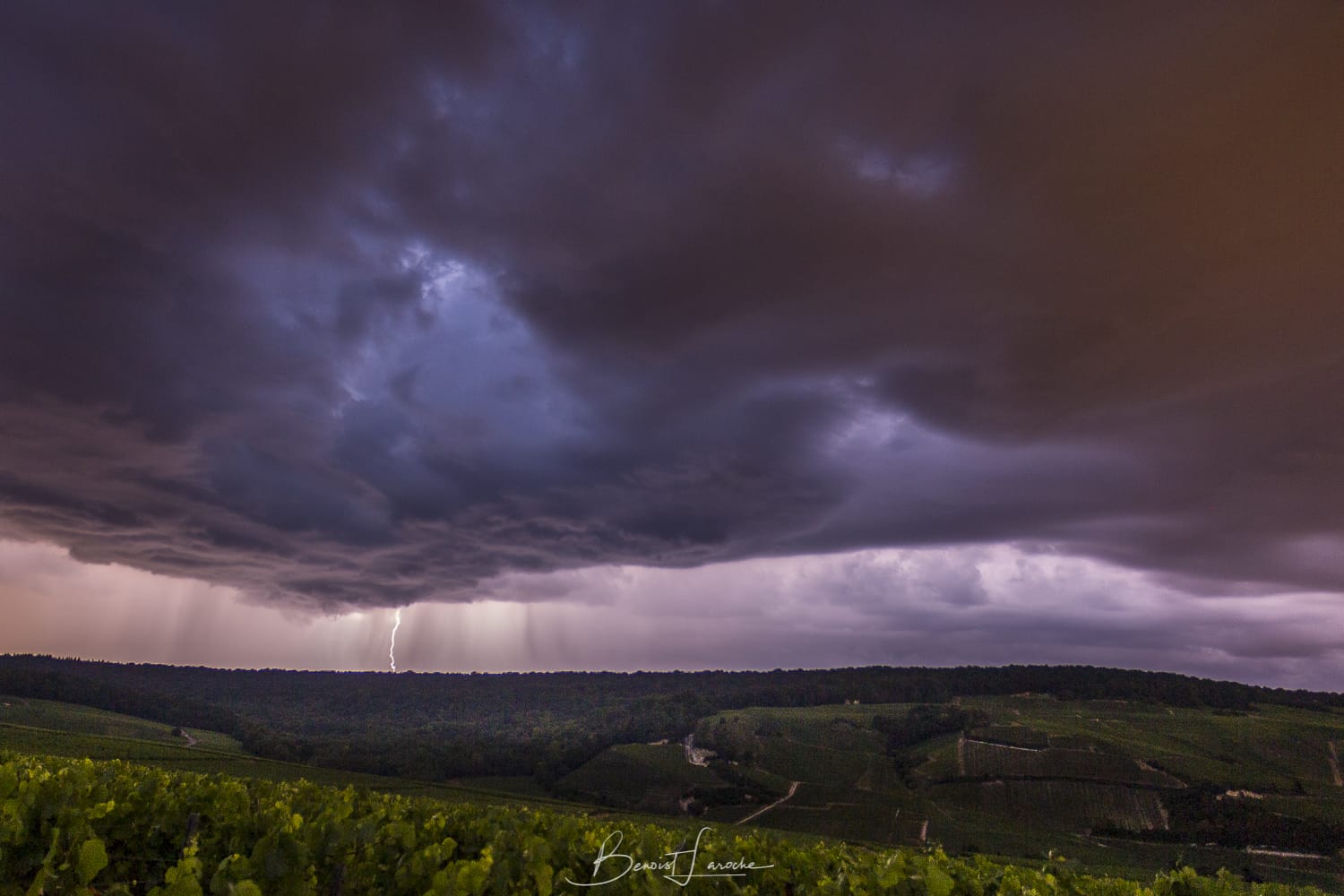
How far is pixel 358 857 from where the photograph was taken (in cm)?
1304

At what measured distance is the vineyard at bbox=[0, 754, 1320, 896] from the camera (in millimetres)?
10414

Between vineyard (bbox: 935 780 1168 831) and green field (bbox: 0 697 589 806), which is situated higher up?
green field (bbox: 0 697 589 806)

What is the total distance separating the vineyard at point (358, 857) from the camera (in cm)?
1041

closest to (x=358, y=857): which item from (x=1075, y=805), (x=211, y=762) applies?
(x=211, y=762)

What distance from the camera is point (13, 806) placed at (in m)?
11.3

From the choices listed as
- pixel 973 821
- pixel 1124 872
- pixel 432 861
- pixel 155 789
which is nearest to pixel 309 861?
pixel 432 861

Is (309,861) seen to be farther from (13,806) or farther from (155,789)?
(155,789)

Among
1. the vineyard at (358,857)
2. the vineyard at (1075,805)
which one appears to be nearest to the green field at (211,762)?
the vineyard at (1075,805)

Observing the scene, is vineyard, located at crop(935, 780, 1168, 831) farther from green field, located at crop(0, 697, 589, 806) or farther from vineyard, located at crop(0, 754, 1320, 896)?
vineyard, located at crop(0, 754, 1320, 896)

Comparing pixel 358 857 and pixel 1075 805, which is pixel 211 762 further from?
pixel 1075 805

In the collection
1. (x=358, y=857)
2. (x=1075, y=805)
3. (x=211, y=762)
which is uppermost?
(x=358, y=857)

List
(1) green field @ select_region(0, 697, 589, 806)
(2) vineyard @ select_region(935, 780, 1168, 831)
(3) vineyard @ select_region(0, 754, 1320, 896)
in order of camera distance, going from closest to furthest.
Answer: (3) vineyard @ select_region(0, 754, 1320, 896) < (1) green field @ select_region(0, 697, 589, 806) < (2) vineyard @ select_region(935, 780, 1168, 831)

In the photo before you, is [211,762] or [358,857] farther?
[211,762]

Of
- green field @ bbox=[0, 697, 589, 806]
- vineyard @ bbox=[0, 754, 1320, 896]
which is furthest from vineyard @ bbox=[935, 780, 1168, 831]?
vineyard @ bbox=[0, 754, 1320, 896]
